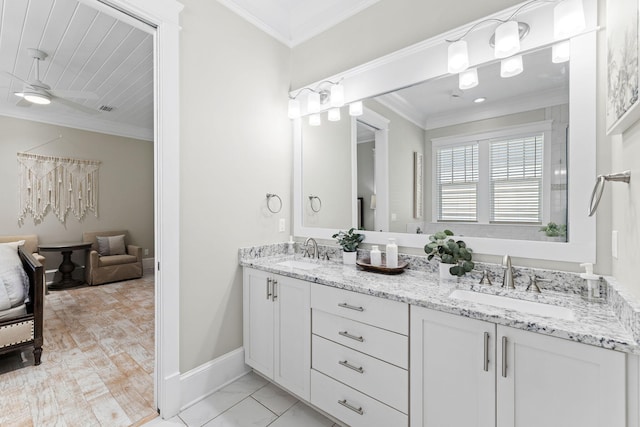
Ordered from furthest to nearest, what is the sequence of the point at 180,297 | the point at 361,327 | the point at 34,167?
the point at 34,167 → the point at 180,297 → the point at 361,327

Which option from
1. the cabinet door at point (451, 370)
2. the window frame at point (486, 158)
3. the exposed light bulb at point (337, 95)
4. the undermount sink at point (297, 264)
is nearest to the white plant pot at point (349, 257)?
the undermount sink at point (297, 264)

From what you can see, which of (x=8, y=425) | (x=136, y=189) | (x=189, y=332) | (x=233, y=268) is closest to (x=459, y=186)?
(x=233, y=268)

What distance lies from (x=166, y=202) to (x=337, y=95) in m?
1.45

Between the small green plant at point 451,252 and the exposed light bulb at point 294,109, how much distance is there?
1565 mm

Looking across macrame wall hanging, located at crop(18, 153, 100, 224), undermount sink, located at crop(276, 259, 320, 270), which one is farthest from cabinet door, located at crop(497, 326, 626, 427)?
macrame wall hanging, located at crop(18, 153, 100, 224)

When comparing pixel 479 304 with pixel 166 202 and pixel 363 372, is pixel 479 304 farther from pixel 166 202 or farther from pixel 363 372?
pixel 166 202

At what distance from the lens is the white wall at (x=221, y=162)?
6.25ft

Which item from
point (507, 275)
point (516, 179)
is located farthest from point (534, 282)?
point (516, 179)

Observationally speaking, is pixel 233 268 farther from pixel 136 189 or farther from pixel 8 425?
pixel 136 189

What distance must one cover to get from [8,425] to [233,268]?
1.52 metres

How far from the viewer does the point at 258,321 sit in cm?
207

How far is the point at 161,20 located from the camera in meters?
1.74

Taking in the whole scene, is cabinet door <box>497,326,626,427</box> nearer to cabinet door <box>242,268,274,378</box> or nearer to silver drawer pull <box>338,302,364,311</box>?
silver drawer pull <box>338,302,364,311</box>

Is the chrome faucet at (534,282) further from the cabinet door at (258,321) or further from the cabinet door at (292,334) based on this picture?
the cabinet door at (258,321)
